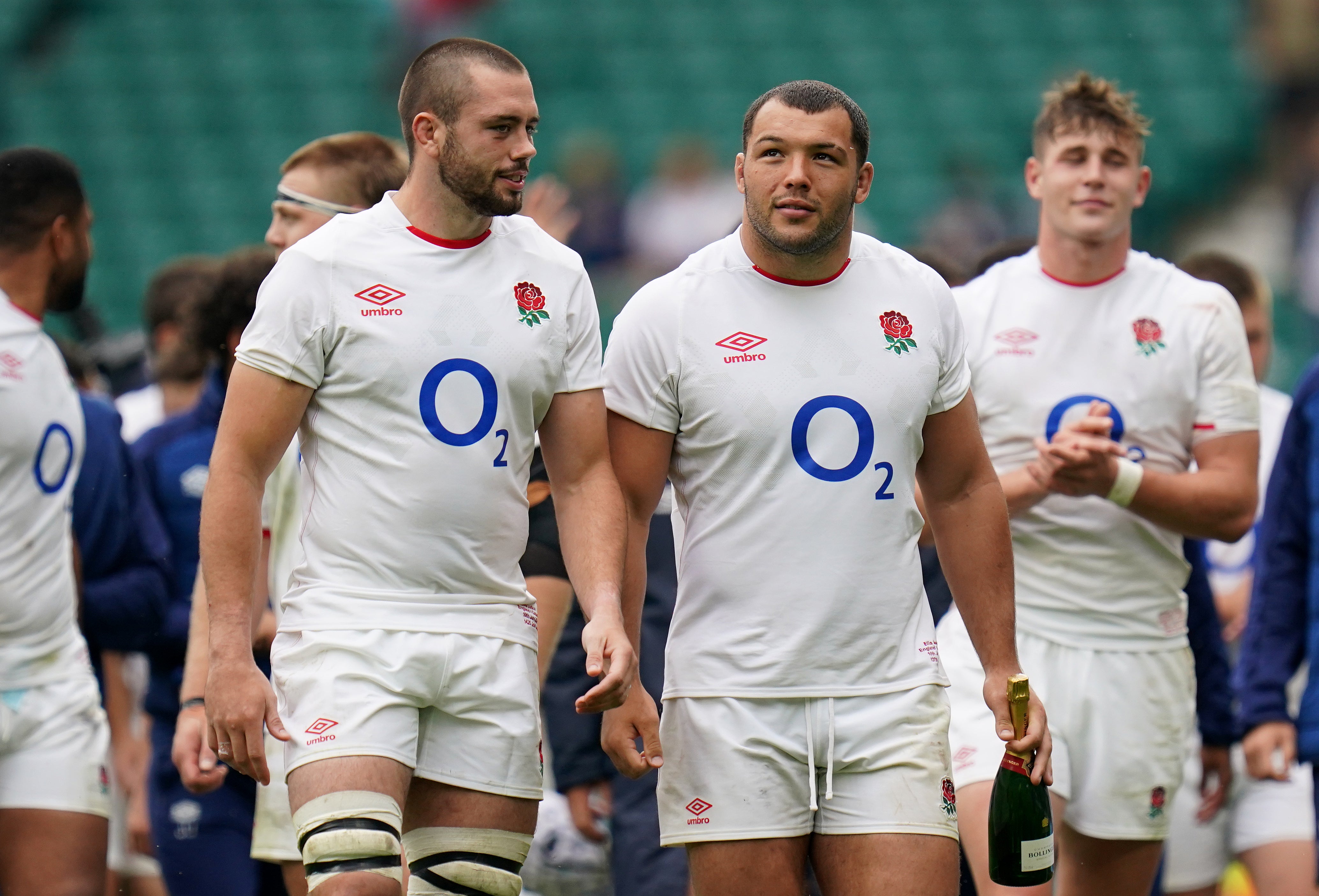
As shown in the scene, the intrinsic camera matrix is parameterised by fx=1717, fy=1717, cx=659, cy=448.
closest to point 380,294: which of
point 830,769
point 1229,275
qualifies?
point 830,769

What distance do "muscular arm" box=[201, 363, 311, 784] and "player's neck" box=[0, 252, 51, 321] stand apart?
187cm

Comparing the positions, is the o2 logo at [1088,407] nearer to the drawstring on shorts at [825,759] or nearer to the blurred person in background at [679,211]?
the drawstring on shorts at [825,759]

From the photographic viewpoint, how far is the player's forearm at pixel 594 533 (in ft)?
13.3

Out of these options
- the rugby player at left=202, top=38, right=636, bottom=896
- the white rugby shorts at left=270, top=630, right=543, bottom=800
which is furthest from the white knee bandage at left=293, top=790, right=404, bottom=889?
the white rugby shorts at left=270, top=630, right=543, bottom=800

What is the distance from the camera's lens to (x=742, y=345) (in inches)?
170

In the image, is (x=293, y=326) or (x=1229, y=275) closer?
(x=293, y=326)

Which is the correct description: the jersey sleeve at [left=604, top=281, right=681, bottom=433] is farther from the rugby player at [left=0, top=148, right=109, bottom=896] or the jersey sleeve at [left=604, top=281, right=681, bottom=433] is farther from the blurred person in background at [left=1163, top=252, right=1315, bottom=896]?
the blurred person in background at [left=1163, top=252, right=1315, bottom=896]

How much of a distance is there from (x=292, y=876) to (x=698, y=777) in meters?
1.47

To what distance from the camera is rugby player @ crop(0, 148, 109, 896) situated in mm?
5090

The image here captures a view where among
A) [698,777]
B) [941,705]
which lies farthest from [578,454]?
[941,705]

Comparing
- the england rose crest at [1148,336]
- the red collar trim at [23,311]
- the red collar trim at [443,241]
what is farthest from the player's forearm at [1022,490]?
the red collar trim at [23,311]

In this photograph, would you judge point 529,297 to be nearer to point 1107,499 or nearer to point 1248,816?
point 1107,499

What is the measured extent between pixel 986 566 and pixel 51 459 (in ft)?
9.42

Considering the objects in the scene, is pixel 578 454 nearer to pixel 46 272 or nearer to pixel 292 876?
pixel 292 876
